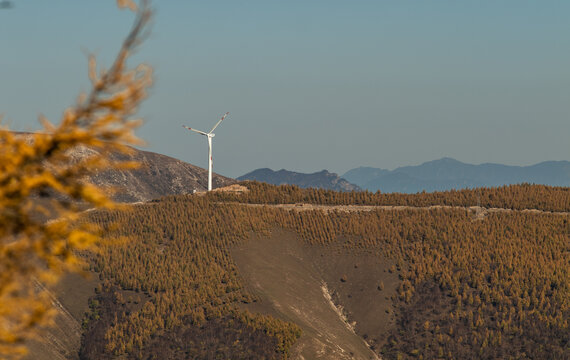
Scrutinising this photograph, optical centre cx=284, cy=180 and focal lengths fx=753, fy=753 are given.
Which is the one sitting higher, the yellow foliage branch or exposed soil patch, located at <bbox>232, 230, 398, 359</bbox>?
the yellow foliage branch

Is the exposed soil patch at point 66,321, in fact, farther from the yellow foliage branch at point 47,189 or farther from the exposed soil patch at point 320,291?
the yellow foliage branch at point 47,189

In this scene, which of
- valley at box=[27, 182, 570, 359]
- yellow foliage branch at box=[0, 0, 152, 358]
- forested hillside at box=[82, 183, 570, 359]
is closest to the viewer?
yellow foliage branch at box=[0, 0, 152, 358]

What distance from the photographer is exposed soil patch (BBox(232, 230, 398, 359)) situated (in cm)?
8194

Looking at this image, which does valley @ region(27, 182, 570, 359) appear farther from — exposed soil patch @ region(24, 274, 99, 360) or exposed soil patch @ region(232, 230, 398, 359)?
exposed soil patch @ region(24, 274, 99, 360)

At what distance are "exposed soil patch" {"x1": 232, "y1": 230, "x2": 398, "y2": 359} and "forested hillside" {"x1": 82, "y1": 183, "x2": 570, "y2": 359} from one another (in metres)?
1.62

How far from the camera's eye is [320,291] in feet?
311

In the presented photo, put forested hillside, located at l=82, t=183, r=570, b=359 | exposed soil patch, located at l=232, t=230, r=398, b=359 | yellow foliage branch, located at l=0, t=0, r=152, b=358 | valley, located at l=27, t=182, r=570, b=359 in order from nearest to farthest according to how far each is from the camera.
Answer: yellow foliage branch, located at l=0, t=0, r=152, b=358
forested hillside, located at l=82, t=183, r=570, b=359
valley, located at l=27, t=182, r=570, b=359
exposed soil patch, located at l=232, t=230, r=398, b=359

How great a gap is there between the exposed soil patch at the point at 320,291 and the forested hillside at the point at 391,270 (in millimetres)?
1619

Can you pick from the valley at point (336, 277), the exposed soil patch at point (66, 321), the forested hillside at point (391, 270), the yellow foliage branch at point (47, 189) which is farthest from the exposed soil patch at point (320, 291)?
the yellow foliage branch at point (47, 189)

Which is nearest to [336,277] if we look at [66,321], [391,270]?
[391,270]

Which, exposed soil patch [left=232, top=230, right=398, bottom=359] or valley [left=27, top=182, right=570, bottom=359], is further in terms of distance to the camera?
exposed soil patch [left=232, top=230, right=398, bottom=359]

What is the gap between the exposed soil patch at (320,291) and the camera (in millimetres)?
81938

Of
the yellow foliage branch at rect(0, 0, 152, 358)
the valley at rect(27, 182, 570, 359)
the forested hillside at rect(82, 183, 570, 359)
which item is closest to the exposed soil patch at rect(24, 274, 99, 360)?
the forested hillside at rect(82, 183, 570, 359)

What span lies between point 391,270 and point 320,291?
9.70 metres
